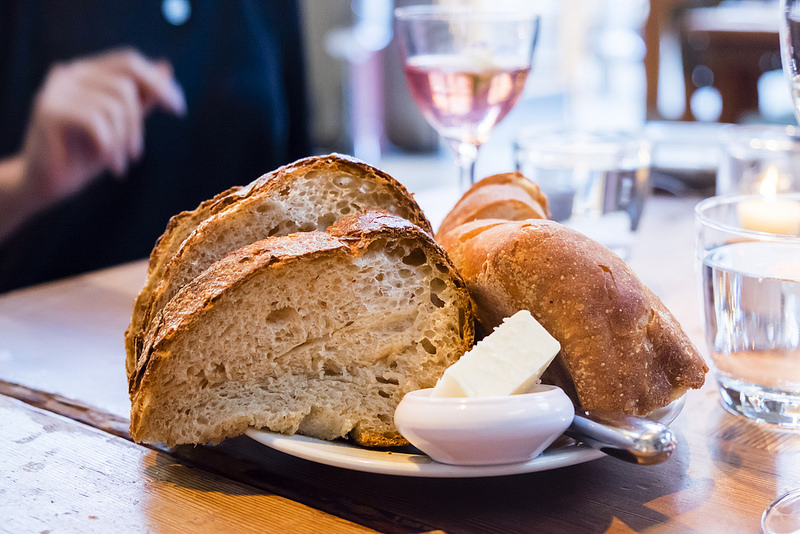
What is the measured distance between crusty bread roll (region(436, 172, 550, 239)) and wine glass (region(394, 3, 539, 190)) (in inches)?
10.2

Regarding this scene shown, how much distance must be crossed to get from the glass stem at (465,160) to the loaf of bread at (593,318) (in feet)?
1.82

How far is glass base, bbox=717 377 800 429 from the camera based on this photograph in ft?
2.18

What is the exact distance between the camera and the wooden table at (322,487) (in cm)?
53

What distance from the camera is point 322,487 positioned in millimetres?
579

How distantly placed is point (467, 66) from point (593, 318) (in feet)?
2.06

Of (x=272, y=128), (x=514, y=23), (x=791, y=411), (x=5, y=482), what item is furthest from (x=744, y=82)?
(x=5, y=482)

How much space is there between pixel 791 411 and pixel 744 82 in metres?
4.04

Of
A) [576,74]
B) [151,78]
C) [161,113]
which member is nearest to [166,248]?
[151,78]

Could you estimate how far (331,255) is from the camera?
0.58 m

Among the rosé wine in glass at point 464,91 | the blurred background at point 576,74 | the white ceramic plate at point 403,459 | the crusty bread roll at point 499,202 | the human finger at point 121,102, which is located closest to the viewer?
the white ceramic plate at point 403,459

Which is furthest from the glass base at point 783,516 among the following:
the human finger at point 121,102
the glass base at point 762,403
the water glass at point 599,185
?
the human finger at point 121,102

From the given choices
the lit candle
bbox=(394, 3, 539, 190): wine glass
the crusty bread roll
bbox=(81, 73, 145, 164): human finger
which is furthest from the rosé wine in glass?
bbox=(81, 73, 145, 164): human finger

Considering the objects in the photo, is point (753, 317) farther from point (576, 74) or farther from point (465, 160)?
point (576, 74)

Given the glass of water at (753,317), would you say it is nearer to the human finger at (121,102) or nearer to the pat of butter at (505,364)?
the pat of butter at (505,364)
